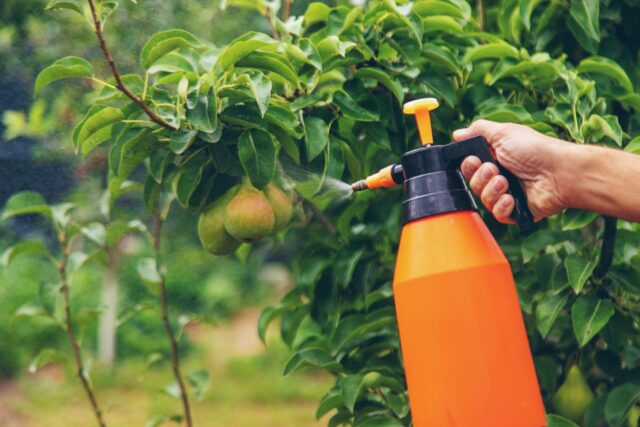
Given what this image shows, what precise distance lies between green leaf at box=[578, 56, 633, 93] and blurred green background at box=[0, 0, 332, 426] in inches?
28.5

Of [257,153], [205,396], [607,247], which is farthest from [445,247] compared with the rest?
[205,396]

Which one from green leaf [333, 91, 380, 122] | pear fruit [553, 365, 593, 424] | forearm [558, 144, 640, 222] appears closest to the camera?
forearm [558, 144, 640, 222]

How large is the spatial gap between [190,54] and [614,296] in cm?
76

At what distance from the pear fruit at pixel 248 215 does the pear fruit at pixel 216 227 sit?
0.07 ft

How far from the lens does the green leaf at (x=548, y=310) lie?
1.38 m

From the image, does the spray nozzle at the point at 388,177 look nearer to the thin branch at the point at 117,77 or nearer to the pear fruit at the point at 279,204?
the pear fruit at the point at 279,204

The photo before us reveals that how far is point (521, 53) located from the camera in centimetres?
145

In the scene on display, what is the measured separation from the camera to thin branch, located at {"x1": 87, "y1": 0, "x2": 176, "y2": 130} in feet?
3.77

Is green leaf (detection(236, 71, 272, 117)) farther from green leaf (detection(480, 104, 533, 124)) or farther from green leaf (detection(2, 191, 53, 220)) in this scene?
green leaf (detection(2, 191, 53, 220))

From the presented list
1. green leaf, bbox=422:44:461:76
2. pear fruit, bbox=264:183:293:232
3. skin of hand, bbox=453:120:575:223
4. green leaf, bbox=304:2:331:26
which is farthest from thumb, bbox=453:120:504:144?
green leaf, bbox=304:2:331:26

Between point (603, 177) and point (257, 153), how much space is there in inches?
18.3

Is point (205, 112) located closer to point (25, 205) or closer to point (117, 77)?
point (117, 77)

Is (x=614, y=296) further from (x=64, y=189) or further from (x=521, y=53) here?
(x=64, y=189)

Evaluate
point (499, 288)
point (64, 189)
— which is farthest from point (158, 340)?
point (499, 288)
